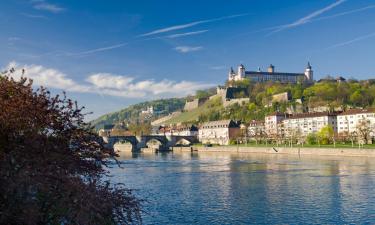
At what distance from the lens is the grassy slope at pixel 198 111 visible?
122250 millimetres

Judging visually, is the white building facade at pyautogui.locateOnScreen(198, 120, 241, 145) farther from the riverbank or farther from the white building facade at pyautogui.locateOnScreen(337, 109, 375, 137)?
the white building facade at pyautogui.locateOnScreen(337, 109, 375, 137)

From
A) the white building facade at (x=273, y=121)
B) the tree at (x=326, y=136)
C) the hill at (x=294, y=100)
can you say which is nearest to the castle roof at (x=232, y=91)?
the hill at (x=294, y=100)

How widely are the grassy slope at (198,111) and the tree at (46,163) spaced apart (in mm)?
111401

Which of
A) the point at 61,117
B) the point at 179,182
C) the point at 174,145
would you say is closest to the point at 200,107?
the point at 174,145

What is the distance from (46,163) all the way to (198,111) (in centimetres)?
12272

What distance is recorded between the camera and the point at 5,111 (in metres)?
6.91

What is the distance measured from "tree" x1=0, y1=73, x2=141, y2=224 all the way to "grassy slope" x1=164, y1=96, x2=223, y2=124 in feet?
365

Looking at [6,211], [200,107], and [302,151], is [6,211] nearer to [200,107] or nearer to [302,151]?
[302,151]

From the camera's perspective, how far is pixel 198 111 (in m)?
130

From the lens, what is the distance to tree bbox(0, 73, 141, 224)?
259 inches

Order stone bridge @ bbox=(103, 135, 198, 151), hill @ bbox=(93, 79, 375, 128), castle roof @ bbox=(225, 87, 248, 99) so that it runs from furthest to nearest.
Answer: castle roof @ bbox=(225, 87, 248, 99) → hill @ bbox=(93, 79, 375, 128) → stone bridge @ bbox=(103, 135, 198, 151)

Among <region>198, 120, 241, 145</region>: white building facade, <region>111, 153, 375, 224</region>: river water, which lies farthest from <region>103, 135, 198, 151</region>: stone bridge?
<region>111, 153, 375, 224</region>: river water

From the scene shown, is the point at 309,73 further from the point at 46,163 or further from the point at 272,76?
the point at 46,163

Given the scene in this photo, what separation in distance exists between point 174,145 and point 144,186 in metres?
63.6
